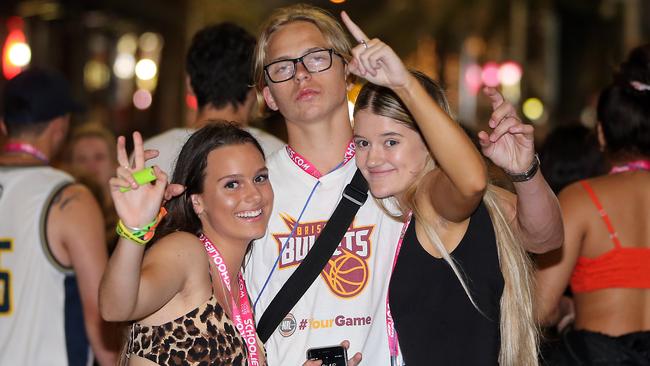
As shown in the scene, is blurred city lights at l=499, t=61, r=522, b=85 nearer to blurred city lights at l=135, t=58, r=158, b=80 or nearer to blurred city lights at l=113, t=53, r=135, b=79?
blurred city lights at l=113, t=53, r=135, b=79

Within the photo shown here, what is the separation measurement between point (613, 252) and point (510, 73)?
23784 millimetres

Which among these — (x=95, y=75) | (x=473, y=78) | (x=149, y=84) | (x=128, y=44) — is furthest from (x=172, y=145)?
(x=473, y=78)

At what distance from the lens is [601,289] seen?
4473 millimetres

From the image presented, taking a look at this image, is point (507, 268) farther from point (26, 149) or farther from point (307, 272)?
point (26, 149)

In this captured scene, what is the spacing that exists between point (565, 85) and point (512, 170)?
103 feet

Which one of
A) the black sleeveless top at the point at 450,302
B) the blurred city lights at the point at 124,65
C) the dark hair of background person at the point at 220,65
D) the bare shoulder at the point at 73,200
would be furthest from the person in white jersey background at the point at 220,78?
the blurred city lights at the point at 124,65

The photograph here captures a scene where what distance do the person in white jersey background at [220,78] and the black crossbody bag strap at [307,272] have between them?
1304 millimetres

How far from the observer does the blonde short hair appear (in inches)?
164

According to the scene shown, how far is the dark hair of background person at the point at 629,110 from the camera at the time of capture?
455cm

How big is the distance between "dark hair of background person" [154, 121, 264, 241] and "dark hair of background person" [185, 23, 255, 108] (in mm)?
1291

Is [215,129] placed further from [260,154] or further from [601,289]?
[601,289]

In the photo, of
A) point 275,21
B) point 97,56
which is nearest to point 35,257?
point 275,21

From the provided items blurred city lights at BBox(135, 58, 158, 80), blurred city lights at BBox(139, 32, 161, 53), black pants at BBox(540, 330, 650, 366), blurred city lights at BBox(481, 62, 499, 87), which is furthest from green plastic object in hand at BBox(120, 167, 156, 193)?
blurred city lights at BBox(481, 62, 499, 87)

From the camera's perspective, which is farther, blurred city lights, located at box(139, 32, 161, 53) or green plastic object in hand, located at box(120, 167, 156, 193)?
blurred city lights, located at box(139, 32, 161, 53)
